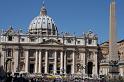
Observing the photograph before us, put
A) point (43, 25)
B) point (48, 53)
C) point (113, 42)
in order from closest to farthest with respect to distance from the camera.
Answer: point (113, 42)
point (48, 53)
point (43, 25)

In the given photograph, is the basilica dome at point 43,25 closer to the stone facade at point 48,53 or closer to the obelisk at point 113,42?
the stone facade at point 48,53

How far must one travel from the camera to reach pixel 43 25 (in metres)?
112

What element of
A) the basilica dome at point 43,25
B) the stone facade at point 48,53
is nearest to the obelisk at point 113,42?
the stone facade at point 48,53

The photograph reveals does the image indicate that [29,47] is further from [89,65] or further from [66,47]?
[89,65]

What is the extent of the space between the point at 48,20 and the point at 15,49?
23641 mm

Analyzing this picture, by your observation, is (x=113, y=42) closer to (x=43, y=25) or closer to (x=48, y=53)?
(x=48, y=53)

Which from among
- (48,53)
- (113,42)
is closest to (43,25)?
(48,53)

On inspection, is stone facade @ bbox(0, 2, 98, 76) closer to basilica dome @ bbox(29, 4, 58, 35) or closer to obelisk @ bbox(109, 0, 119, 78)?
basilica dome @ bbox(29, 4, 58, 35)

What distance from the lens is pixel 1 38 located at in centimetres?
9312

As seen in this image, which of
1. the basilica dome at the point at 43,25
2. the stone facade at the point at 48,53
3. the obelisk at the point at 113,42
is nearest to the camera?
the obelisk at the point at 113,42

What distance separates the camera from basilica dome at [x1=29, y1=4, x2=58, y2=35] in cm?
10981

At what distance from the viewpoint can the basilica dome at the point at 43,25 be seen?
109806 mm

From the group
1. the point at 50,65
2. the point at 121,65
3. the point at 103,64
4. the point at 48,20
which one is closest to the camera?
the point at 121,65

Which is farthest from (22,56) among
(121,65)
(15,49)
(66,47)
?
(121,65)
